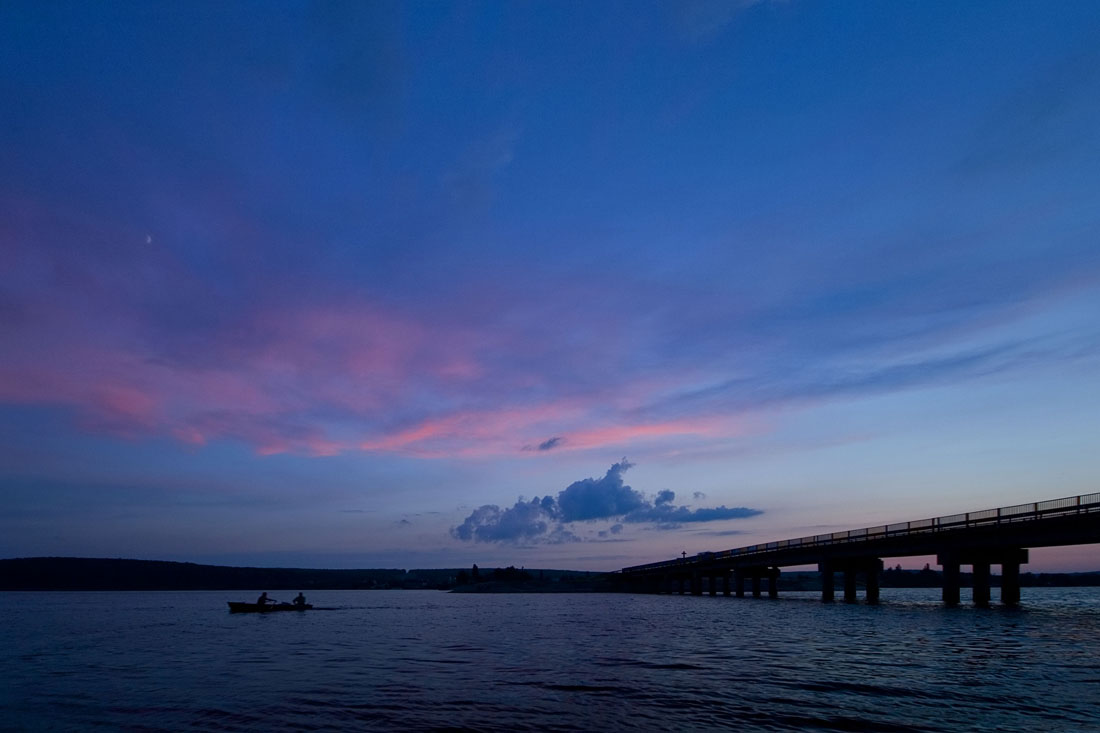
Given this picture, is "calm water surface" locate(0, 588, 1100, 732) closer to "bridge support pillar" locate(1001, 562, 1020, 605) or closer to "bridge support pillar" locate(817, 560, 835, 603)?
"bridge support pillar" locate(1001, 562, 1020, 605)

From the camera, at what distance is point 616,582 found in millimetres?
193125

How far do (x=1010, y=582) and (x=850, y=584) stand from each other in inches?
964

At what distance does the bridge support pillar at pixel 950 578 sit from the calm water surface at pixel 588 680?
17.3 m

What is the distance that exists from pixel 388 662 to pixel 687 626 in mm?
28469

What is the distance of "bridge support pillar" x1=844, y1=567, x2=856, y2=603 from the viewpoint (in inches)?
3546

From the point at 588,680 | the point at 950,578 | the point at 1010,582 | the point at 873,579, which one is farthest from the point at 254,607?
the point at 1010,582

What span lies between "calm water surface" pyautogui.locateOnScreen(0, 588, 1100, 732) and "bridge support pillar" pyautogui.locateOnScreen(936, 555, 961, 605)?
17.3m

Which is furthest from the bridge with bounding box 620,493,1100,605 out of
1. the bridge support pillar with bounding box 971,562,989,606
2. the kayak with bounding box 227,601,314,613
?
the kayak with bounding box 227,601,314,613

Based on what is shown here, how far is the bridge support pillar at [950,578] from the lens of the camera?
70.9 meters

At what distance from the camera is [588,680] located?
94.6 feet

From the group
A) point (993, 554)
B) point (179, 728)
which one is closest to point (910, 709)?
point (179, 728)

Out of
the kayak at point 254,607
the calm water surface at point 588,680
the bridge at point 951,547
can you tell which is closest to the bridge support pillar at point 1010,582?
the bridge at point 951,547

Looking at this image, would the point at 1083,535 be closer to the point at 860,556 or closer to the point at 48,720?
the point at 860,556

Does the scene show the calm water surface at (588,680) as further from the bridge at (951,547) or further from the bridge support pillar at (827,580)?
the bridge support pillar at (827,580)
